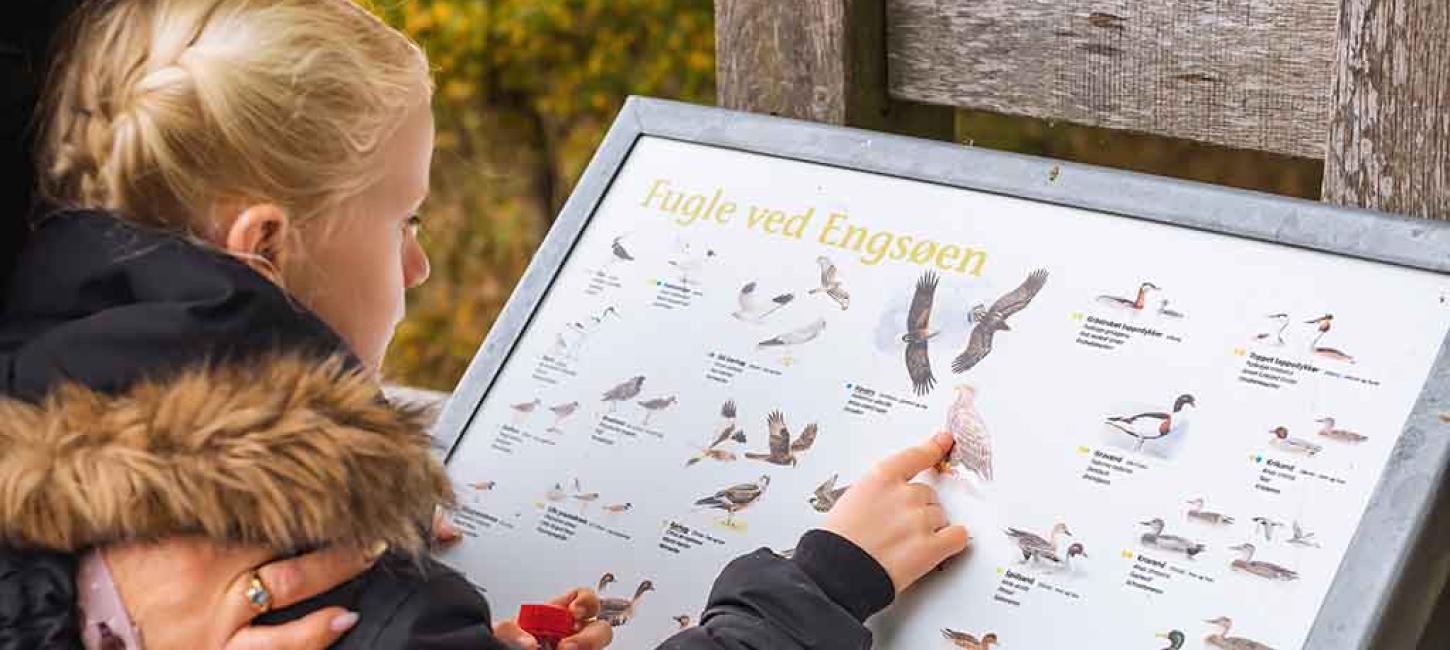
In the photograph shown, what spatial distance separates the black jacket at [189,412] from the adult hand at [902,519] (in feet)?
1.39

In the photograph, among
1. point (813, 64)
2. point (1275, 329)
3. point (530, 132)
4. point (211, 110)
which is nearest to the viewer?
point (211, 110)

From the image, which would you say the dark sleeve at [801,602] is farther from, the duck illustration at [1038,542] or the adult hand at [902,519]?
the duck illustration at [1038,542]

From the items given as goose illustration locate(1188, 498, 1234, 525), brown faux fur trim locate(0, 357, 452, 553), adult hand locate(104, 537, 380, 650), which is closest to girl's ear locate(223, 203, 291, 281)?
brown faux fur trim locate(0, 357, 452, 553)

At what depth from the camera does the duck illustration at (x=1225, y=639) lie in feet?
6.07

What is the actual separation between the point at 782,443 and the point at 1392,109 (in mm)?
765

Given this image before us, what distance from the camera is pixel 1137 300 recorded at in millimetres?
2092

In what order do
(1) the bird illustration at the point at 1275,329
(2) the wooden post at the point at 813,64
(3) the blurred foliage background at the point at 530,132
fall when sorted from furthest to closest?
(3) the blurred foliage background at the point at 530,132, (2) the wooden post at the point at 813,64, (1) the bird illustration at the point at 1275,329

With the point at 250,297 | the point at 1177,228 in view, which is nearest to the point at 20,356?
the point at 250,297

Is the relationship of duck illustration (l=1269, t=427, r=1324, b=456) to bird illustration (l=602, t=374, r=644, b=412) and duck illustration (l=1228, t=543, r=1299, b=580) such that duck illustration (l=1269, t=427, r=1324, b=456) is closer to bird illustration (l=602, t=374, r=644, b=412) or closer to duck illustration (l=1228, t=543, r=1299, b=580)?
duck illustration (l=1228, t=543, r=1299, b=580)

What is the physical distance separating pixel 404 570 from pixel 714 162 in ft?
2.94

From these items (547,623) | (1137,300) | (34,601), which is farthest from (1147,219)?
(34,601)

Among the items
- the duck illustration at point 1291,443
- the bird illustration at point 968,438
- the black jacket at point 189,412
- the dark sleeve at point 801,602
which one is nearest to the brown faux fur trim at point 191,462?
the black jacket at point 189,412

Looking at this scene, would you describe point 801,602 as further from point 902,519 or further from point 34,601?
point 34,601

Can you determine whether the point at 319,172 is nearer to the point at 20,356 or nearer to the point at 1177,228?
the point at 20,356
